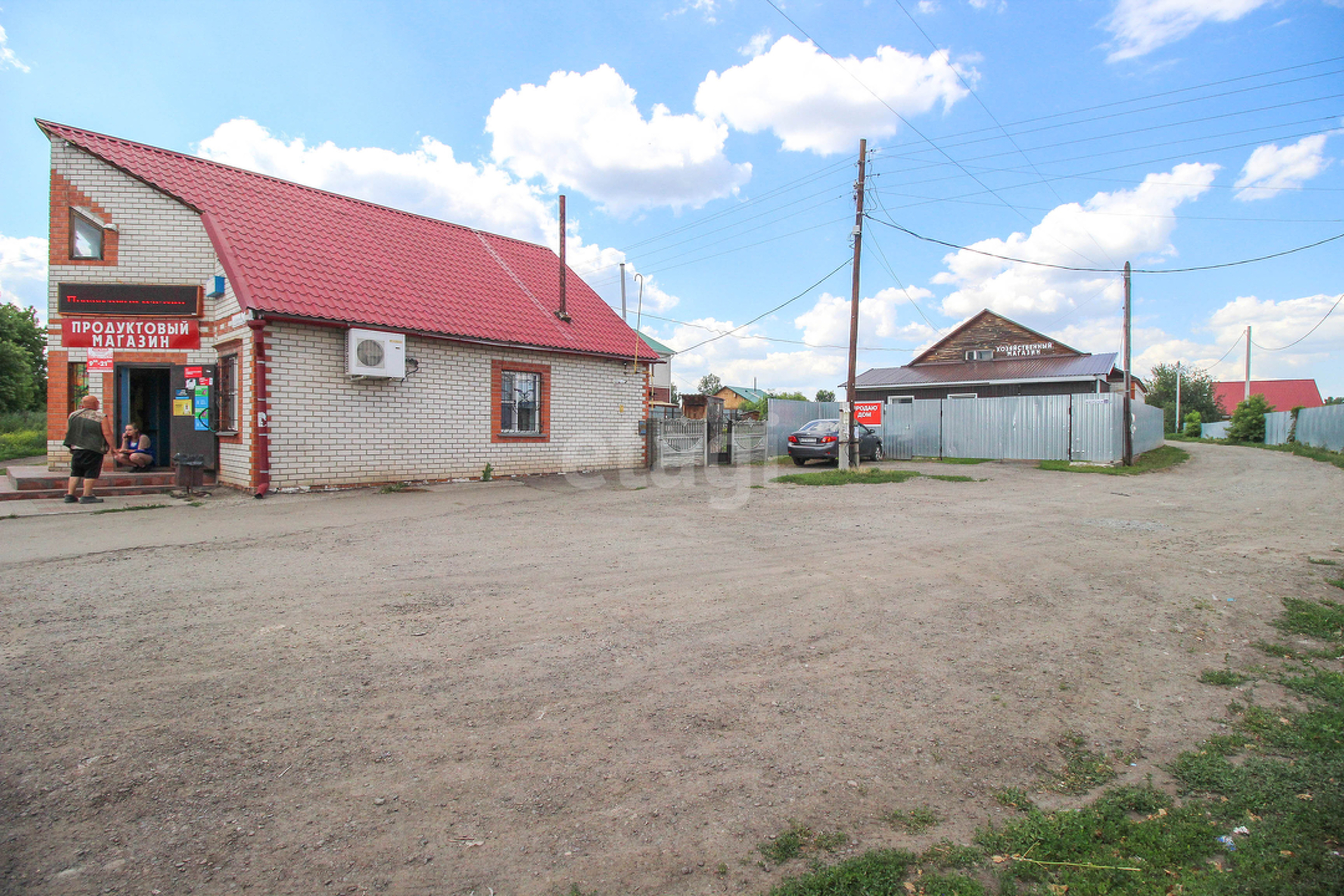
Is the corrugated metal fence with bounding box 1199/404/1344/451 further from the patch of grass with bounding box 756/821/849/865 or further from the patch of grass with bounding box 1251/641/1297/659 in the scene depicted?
the patch of grass with bounding box 756/821/849/865

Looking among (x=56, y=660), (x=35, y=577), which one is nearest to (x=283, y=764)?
(x=56, y=660)

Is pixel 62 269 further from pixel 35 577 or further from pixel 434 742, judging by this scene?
pixel 434 742

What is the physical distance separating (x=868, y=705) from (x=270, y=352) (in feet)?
36.0

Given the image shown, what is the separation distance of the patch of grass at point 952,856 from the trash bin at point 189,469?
12.5m

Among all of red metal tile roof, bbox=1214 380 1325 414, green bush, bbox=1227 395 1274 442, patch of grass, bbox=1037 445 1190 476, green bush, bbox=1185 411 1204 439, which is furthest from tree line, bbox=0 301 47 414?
red metal tile roof, bbox=1214 380 1325 414

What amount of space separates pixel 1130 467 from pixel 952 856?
66.9 feet

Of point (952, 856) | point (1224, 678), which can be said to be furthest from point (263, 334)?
point (1224, 678)

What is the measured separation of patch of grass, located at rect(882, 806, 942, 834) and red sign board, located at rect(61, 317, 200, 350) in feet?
46.4

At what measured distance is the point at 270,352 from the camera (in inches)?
423

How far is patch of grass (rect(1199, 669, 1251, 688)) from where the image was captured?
388 cm

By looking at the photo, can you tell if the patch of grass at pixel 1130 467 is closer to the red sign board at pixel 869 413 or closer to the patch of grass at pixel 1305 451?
the patch of grass at pixel 1305 451

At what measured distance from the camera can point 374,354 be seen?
11492 millimetres

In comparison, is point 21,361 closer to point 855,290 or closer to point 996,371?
point 855,290

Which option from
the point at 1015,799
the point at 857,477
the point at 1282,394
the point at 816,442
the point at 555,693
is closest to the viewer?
the point at 1015,799
